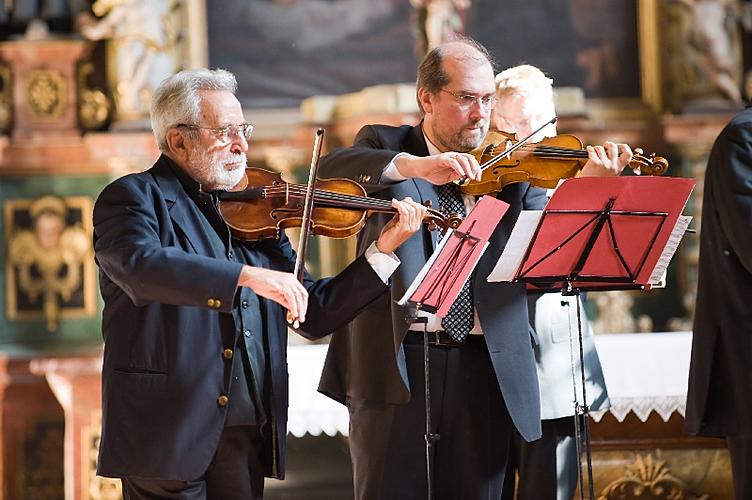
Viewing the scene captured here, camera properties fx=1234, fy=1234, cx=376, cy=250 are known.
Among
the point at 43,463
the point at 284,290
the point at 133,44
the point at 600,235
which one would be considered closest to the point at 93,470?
the point at 43,463

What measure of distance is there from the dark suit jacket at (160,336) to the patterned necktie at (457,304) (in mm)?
719

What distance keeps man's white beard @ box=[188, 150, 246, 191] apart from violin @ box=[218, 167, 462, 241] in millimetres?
36

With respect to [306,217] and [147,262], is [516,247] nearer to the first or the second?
[306,217]

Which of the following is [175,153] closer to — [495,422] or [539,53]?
[495,422]

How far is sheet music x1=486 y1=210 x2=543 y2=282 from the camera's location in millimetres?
3473

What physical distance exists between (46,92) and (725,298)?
168 inches

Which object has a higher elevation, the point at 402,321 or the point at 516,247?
the point at 516,247

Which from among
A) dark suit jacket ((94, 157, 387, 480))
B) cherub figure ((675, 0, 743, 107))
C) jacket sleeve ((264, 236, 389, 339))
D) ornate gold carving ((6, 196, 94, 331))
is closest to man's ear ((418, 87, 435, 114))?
jacket sleeve ((264, 236, 389, 339))

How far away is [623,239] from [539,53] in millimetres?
3575

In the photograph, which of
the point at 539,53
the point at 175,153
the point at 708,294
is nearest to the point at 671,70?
the point at 539,53

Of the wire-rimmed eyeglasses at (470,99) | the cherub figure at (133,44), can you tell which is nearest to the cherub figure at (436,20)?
the cherub figure at (133,44)

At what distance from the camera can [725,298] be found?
153 inches

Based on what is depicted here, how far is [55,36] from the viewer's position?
6855 millimetres

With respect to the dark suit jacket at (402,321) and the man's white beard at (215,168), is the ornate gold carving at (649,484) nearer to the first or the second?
the dark suit jacket at (402,321)
